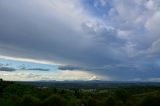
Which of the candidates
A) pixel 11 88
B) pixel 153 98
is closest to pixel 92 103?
pixel 153 98

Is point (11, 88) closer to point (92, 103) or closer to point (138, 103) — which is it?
point (92, 103)

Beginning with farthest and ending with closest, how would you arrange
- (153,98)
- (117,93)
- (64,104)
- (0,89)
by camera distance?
(0,89) < (117,93) < (64,104) < (153,98)

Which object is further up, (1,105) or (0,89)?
(0,89)

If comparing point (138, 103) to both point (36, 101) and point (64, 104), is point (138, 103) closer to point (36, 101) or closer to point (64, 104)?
point (64, 104)

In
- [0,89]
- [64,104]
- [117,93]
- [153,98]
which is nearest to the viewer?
[153,98]

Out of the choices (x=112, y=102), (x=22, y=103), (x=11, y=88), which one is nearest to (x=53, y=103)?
(x=22, y=103)

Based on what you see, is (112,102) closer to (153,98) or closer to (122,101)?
(122,101)

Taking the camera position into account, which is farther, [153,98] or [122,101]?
[122,101]

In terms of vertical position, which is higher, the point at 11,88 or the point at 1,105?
the point at 11,88

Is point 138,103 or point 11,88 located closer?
point 138,103
